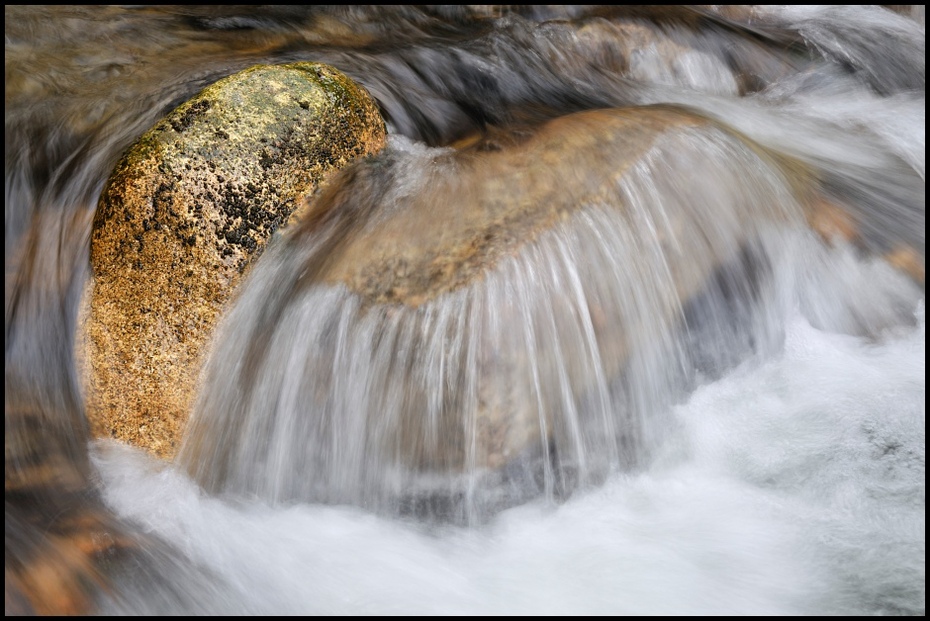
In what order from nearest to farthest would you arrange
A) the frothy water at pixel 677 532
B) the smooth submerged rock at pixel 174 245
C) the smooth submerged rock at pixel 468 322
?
1. the frothy water at pixel 677 532
2. the smooth submerged rock at pixel 468 322
3. the smooth submerged rock at pixel 174 245

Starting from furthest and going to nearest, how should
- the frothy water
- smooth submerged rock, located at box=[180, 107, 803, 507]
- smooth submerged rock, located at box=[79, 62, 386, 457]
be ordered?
smooth submerged rock, located at box=[79, 62, 386, 457], smooth submerged rock, located at box=[180, 107, 803, 507], the frothy water

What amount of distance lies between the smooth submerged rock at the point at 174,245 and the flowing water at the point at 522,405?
4.2 inches

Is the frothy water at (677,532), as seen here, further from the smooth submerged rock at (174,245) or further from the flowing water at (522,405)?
the smooth submerged rock at (174,245)

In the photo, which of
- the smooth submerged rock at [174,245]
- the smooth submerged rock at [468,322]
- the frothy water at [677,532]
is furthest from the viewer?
the smooth submerged rock at [174,245]

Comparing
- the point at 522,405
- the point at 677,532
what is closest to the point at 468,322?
the point at 522,405

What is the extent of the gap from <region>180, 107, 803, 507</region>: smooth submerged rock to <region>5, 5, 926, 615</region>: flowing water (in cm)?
1

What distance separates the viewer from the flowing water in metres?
2.96

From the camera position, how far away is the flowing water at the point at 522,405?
9.70ft

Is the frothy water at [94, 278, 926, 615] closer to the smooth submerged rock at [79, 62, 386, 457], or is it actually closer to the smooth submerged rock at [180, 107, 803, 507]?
the smooth submerged rock at [180, 107, 803, 507]

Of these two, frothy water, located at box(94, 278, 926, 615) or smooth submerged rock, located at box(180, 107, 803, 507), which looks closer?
frothy water, located at box(94, 278, 926, 615)

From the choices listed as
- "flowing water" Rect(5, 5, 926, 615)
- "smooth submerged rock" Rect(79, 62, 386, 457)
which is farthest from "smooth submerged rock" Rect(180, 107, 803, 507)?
"smooth submerged rock" Rect(79, 62, 386, 457)

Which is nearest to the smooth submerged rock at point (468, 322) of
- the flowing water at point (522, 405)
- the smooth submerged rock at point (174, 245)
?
the flowing water at point (522, 405)

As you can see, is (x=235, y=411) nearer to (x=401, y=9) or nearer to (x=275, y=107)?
(x=275, y=107)

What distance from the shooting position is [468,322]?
317 cm
